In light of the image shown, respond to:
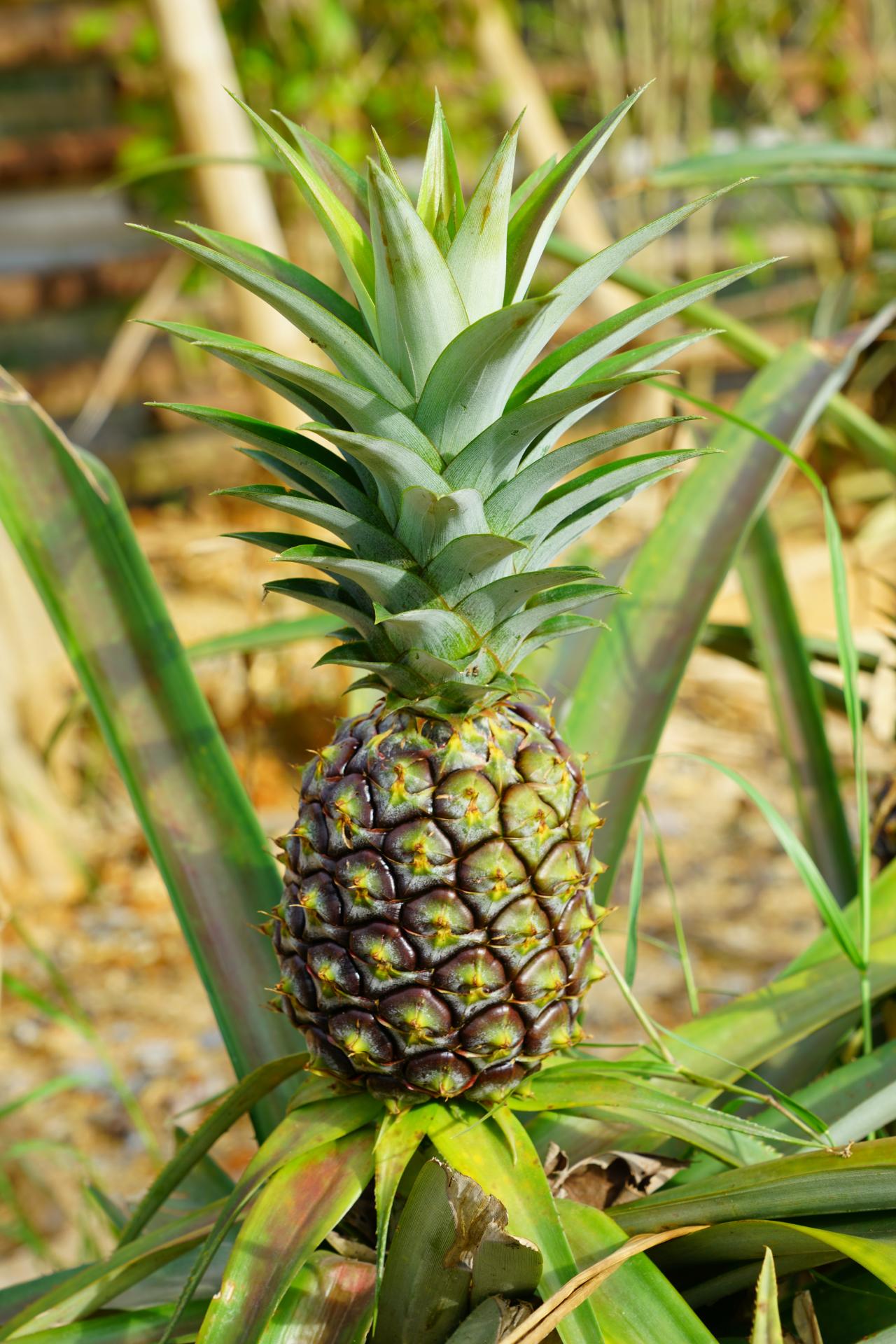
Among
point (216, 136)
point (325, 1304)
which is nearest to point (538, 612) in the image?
point (325, 1304)

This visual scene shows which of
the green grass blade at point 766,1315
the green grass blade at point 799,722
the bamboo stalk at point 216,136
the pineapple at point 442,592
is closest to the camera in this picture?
the green grass blade at point 766,1315

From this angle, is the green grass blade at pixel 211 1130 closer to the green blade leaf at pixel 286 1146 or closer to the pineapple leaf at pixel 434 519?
the green blade leaf at pixel 286 1146

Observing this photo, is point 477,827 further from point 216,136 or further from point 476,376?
point 216,136

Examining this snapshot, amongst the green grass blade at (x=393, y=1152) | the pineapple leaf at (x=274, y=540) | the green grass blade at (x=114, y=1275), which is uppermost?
the pineapple leaf at (x=274, y=540)

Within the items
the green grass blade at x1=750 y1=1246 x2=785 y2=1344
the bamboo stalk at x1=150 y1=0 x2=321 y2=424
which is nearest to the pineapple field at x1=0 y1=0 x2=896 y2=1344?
the green grass blade at x1=750 y1=1246 x2=785 y2=1344

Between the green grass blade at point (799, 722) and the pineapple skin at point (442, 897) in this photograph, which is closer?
the pineapple skin at point (442, 897)

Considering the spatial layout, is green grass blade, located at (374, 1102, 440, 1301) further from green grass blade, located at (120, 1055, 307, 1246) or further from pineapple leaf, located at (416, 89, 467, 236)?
pineapple leaf, located at (416, 89, 467, 236)

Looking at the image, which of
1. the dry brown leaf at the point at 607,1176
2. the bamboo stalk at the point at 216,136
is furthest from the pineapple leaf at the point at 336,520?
the bamboo stalk at the point at 216,136
